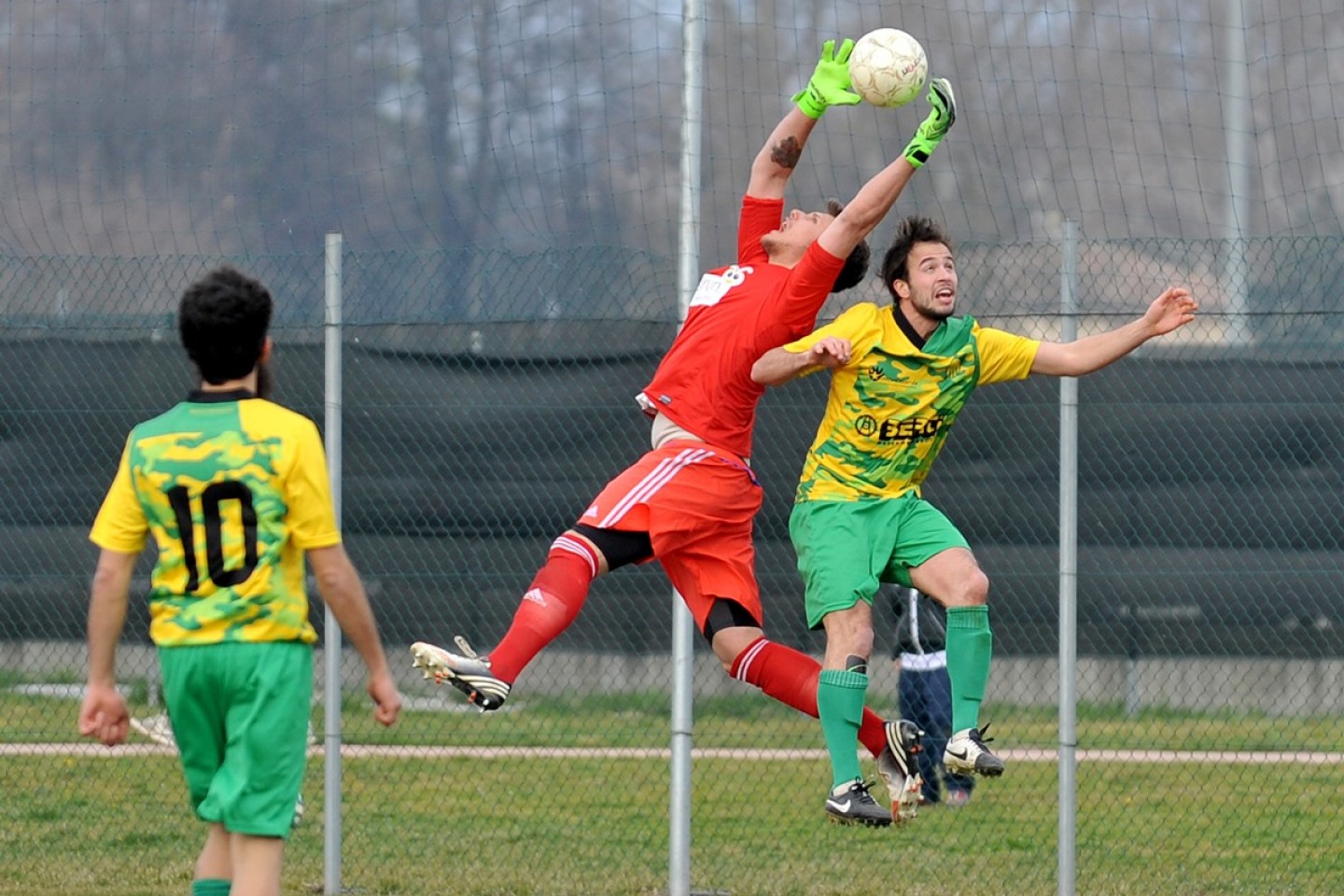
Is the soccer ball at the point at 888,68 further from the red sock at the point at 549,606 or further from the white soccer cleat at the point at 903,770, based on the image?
the white soccer cleat at the point at 903,770

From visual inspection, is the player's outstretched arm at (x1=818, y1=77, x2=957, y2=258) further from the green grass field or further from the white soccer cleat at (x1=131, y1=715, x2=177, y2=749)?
the white soccer cleat at (x1=131, y1=715, x2=177, y2=749)

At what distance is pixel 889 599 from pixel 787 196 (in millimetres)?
2488

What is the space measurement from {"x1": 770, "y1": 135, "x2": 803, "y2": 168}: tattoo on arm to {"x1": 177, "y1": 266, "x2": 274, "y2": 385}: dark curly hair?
2658 millimetres

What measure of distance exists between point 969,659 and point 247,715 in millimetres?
2701

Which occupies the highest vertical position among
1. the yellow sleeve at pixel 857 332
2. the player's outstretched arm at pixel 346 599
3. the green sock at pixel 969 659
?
the yellow sleeve at pixel 857 332

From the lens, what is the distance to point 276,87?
8617 millimetres

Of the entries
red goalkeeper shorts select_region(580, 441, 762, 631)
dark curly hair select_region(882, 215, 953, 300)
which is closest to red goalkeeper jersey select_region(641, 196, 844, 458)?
red goalkeeper shorts select_region(580, 441, 762, 631)

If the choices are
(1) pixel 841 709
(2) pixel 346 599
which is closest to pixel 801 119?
(1) pixel 841 709

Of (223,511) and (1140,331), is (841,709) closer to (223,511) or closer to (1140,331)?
(1140,331)

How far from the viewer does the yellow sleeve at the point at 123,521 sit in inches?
184

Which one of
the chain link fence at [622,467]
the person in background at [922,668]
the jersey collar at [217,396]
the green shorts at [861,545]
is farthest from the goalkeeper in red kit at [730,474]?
the person in background at [922,668]

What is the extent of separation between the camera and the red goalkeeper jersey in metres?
6.61

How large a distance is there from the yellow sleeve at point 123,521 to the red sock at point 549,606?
180 cm

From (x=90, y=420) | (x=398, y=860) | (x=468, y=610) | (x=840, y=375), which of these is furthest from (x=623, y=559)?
(x=90, y=420)
